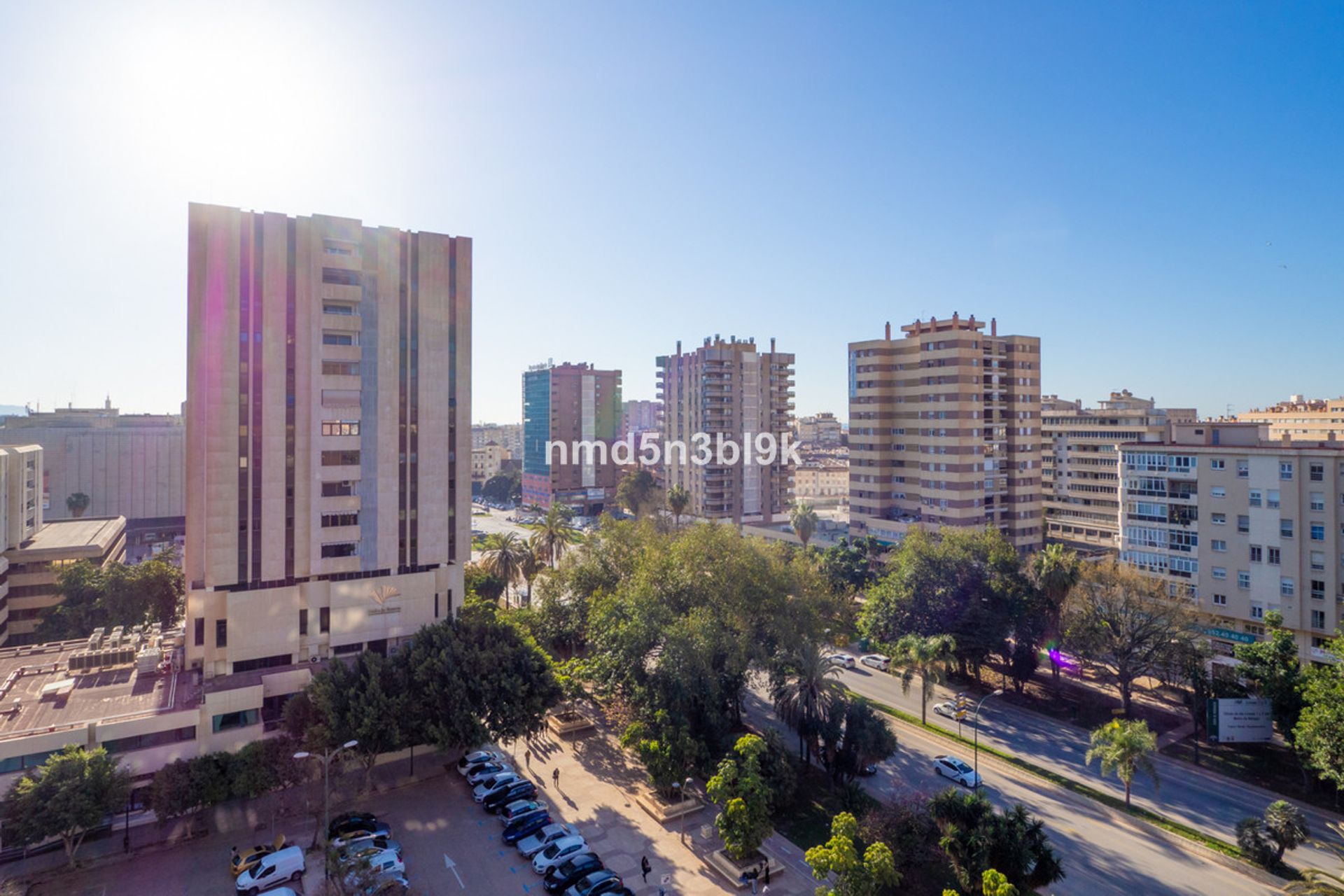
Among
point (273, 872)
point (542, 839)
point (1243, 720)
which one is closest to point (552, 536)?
point (542, 839)

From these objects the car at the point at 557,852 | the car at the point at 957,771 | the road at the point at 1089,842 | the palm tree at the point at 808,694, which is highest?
the palm tree at the point at 808,694

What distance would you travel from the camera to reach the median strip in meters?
28.2

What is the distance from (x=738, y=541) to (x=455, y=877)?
23867 millimetres

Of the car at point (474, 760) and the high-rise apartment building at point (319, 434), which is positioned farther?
the high-rise apartment building at point (319, 434)

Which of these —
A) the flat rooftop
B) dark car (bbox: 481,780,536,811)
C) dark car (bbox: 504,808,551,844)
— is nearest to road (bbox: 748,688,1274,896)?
dark car (bbox: 504,808,551,844)

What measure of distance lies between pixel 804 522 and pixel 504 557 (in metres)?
35.6

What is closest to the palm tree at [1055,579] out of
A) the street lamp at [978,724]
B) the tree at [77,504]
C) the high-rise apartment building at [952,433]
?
the street lamp at [978,724]

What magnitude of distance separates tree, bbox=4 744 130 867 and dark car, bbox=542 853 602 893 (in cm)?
1699

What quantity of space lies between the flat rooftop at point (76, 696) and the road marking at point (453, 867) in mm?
14123

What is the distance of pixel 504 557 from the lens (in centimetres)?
5747

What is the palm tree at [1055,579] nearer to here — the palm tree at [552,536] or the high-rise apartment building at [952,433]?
the high-rise apartment building at [952,433]

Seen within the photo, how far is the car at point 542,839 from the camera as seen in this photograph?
27.6 m

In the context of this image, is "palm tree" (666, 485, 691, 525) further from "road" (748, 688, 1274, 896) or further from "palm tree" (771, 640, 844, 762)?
"palm tree" (771, 640, 844, 762)

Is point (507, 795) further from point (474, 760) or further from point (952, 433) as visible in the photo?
point (952, 433)
